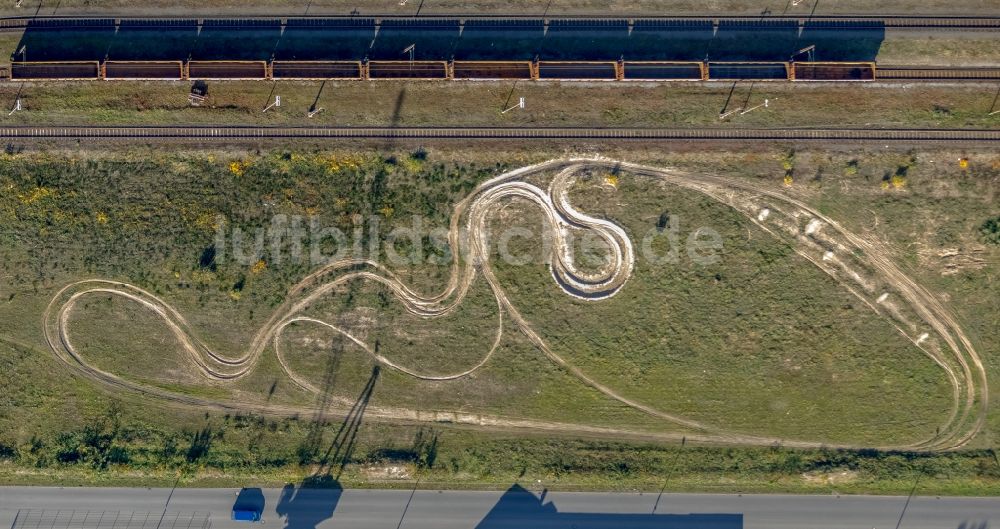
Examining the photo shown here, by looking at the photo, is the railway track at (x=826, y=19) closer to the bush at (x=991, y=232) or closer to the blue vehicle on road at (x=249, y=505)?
the bush at (x=991, y=232)

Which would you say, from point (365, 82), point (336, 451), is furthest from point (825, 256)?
point (336, 451)

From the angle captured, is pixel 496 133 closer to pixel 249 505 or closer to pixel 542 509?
pixel 542 509

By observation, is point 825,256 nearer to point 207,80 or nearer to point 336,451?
point 336,451

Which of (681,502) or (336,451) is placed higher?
(681,502)

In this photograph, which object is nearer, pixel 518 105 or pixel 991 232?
pixel 991 232

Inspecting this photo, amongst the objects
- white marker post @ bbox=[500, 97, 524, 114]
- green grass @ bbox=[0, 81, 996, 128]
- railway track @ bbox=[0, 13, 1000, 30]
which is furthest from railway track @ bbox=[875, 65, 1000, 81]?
white marker post @ bbox=[500, 97, 524, 114]

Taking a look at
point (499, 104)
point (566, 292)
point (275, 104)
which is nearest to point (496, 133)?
point (499, 104)

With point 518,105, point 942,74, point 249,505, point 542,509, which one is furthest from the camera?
point 249,505
